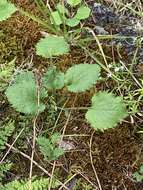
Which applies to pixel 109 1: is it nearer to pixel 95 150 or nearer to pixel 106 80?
pixel 106 80

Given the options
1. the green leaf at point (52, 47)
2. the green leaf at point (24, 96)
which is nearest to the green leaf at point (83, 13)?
the green leaf at point (52, 47)

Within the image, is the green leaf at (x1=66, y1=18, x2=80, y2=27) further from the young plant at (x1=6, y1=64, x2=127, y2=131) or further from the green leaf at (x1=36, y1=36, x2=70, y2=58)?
the young plant at (x1=6, y1=64, x2=127, y2=131)

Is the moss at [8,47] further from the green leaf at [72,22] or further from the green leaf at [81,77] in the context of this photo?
the green leaf at [81,77]

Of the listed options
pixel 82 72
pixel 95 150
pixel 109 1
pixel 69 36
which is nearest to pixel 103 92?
pixel 82 72

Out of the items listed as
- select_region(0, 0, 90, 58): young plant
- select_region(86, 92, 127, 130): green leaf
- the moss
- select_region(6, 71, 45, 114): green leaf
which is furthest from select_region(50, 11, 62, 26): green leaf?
select_region(86, 92, 127, 130): green leaf

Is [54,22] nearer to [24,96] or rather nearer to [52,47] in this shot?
[52,47]

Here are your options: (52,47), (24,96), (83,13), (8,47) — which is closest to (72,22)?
(83,13)
